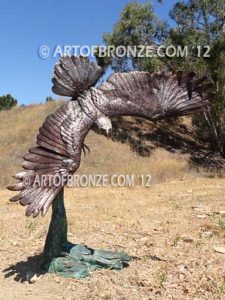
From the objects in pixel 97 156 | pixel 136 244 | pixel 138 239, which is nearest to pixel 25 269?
pixel 136 244

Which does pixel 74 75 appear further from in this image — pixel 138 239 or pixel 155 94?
pixel 138 239

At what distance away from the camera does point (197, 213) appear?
7.42 m

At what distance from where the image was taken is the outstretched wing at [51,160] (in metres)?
3.94

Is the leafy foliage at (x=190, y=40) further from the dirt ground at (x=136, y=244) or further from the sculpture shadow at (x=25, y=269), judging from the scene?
the sculpture shadow at (x=25, y=269)

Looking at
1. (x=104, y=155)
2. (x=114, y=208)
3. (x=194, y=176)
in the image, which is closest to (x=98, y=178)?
(x=194, y=176)

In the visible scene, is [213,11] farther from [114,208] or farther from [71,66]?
[71,66]

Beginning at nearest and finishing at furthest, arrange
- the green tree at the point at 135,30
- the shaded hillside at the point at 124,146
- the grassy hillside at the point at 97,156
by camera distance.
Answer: the grassy hillside at the point at 97,156 < the shaded hillside at the point at 124,146 < the green tree at the point at 135,30

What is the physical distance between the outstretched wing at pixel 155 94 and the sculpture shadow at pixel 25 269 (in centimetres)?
180

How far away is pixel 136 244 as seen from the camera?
18.5ft

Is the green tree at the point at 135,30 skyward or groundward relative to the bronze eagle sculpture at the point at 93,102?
skyward

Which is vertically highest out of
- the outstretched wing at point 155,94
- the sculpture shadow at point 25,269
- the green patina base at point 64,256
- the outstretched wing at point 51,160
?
the outstretched wing at point 155,94

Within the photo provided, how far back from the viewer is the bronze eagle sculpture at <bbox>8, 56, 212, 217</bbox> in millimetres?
4102

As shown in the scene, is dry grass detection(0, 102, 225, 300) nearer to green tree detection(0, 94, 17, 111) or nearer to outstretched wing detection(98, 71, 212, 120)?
outstretched wing detection(98, 71, 212, 120)

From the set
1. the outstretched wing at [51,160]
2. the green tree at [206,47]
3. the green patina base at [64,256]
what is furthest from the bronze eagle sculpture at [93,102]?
the green tree at [206,47]
